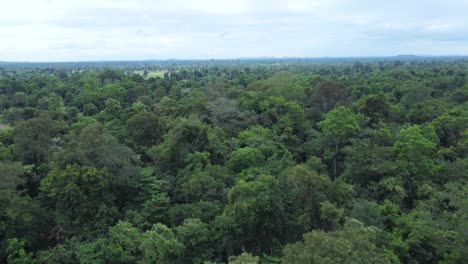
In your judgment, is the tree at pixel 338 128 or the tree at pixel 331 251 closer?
the tree at pixel 331 251

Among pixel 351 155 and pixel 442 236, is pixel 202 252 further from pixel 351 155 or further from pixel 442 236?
pixel 351 155

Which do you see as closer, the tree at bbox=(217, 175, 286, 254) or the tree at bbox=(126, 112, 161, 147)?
the tree at bbox=(217, 175, 286, 254)

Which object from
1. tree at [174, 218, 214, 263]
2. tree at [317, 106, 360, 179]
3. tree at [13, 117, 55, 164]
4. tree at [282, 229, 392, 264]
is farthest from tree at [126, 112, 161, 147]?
tree at [282, 229, 392, 264]

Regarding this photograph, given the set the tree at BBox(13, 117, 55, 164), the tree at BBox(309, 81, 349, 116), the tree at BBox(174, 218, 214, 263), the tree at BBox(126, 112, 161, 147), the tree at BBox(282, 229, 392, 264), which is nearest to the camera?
the tree at BBox(282, 229, 392, 264)

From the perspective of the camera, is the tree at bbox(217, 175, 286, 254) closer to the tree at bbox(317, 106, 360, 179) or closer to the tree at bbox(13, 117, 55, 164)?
the tree at bbox(317, 106, 360, 179)

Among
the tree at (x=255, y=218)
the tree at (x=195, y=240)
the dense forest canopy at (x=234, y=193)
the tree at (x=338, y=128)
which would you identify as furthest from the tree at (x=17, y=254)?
the tree at (x=338, y=128)

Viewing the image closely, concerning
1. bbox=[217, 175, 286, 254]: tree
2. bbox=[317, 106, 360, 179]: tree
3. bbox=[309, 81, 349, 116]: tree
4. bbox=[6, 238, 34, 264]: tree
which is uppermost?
bbox=[309, 81, 349, 116]: tree

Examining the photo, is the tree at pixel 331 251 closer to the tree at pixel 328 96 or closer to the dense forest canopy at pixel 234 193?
the dense forest canopy at pixel 234 193

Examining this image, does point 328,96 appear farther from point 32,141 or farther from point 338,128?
point 32,141

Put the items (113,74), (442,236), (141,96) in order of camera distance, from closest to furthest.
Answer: (442,236) → (141,96) → (113,74)

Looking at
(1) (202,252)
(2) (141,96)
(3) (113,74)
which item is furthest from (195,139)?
(3) (113,74)

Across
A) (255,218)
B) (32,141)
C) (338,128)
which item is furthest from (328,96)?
(32,141)
